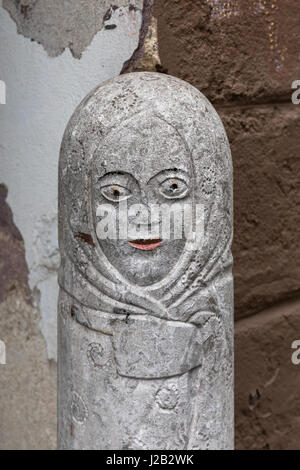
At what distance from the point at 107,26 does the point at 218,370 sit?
2.78 ft

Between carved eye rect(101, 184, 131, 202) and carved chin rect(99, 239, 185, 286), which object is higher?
carved eye rect(101, 184, 131, 202)

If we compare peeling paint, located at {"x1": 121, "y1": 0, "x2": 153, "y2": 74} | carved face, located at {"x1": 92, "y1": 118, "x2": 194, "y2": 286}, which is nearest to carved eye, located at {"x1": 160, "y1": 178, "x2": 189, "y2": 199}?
carved face, located at {"x1": 92, "y1": 118, "x2": 194, "y2": 286}

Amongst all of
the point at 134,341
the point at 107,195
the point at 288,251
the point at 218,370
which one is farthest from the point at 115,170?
the point at 288,251

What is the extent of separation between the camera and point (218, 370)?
1.48 meters

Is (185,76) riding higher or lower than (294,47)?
lower

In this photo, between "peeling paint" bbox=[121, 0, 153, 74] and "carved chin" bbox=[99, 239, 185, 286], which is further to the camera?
"peeling paint" bbox=[121, 0, 153, 74]

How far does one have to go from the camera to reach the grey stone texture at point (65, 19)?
1749mm

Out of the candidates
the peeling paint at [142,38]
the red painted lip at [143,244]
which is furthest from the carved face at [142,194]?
the peeling paint at [142,38]

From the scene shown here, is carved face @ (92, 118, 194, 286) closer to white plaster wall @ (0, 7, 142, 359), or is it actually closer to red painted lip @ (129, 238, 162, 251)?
red painted lip @ (129, 238, 162, 251)

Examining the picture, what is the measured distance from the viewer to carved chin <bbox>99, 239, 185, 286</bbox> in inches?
55.4

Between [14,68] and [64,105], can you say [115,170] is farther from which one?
[14,68]

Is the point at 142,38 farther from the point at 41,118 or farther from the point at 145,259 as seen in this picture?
the point at 145,259

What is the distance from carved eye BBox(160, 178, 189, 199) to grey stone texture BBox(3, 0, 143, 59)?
54 cm

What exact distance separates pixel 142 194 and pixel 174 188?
62 mm
